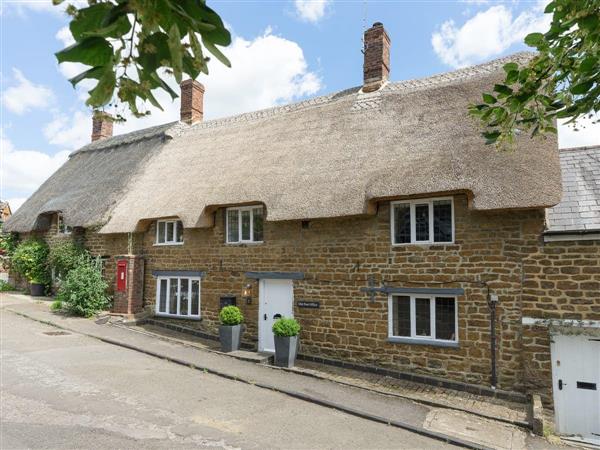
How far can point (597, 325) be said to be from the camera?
8484 mm

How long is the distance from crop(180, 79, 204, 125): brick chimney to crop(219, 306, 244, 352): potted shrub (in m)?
11.3

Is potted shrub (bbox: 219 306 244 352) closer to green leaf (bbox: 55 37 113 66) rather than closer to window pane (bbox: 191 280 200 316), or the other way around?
window pane (bbox: 191 280 200 316)

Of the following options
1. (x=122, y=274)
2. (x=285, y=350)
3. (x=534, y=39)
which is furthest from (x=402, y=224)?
(x=122, y=274)

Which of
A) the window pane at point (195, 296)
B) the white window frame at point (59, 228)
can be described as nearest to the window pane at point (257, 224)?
the window pane at point (195, 296)

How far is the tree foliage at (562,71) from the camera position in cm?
334

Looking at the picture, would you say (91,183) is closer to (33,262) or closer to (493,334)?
(33,262)

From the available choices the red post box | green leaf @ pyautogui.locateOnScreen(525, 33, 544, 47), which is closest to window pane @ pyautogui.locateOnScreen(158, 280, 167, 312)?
the red post box

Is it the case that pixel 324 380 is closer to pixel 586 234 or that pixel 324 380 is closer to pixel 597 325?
pixel 597 325

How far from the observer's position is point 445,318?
1000 cm

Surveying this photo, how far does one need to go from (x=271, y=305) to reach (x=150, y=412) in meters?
5.32

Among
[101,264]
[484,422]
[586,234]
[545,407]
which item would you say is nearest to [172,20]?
[484,422]

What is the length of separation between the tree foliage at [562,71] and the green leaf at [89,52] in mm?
3123

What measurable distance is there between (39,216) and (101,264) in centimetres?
568

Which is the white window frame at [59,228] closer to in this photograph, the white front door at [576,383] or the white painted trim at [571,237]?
the white painted trim at [571,237]
